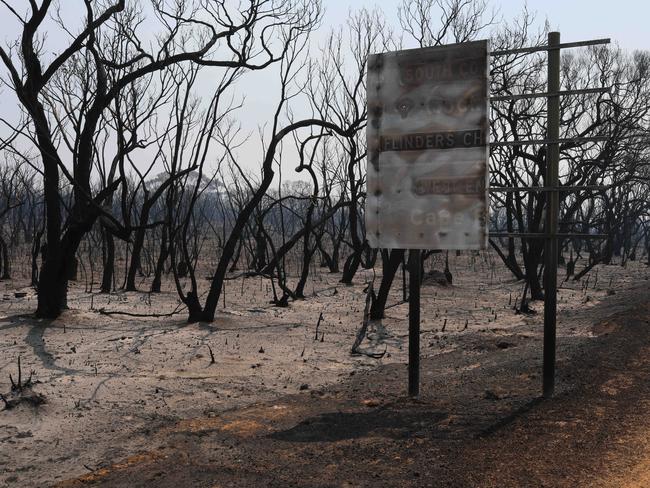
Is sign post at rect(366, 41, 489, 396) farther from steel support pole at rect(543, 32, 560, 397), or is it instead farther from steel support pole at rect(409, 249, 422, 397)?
steel support pole at rect(543, 32, 560, 397)

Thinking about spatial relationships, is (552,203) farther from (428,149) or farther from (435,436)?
(435,436)

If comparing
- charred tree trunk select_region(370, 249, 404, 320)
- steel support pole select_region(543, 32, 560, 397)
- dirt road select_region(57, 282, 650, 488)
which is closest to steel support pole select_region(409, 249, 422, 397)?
dirt road select_region(57, 282, 650, 488)

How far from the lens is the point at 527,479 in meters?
2.85

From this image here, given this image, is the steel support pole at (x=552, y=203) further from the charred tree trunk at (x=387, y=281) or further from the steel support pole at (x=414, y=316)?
the charred tree trunk at (x=387, y=281)

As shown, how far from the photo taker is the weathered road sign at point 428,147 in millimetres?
4238

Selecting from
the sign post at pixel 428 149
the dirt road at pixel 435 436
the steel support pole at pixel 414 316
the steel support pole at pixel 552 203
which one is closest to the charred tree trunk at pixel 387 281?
the dirt road at pixel 435 436

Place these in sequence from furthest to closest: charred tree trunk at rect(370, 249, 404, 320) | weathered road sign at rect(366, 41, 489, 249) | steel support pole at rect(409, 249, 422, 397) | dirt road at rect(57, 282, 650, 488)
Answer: charred tree trunk at rect(370, 249, 404, 320) < steel support pole at rect(409, 249, 422, 397) < weathered road sign at rect(366, 41, 489, 249) < dirt road at rect(57, 282, 650, 488)

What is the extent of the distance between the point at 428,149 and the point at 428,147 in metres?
0.01

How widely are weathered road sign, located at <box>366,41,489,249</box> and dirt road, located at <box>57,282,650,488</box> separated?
122 centimetres

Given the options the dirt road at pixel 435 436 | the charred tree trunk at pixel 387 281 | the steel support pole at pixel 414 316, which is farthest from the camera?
the charred tree trunk at pixel 387 281

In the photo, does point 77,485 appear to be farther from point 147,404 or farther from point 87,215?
point 87,215

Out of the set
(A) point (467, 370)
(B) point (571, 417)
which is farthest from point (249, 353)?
(B) point (571, 417)

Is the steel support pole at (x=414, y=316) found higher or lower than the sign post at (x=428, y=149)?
lower

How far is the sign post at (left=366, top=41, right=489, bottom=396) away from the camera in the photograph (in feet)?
13.9
